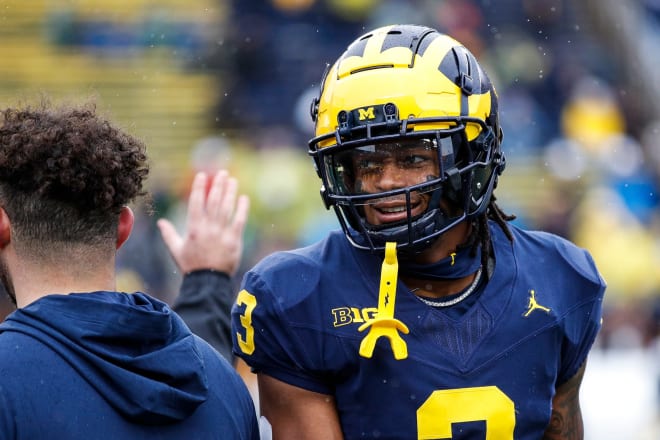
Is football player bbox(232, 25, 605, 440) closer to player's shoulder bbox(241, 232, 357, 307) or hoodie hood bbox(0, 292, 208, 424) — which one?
Result: player's shoulder bbox(241, 232, 357, 307)

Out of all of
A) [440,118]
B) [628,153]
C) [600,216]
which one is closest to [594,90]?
[628,153]

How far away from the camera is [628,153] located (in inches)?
361

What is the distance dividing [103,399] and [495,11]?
29.0 feet

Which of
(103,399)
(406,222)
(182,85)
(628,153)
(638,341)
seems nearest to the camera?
(103,399)

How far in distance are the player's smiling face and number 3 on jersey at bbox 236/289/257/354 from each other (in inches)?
12.6

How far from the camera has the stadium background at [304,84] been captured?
8.72 m

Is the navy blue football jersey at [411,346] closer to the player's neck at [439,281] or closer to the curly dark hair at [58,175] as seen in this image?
the player's neck at [439,281]

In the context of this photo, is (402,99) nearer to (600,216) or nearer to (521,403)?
(521,403)

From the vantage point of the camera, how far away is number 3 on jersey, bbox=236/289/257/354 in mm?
2393

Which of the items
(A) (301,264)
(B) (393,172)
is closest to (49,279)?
(A) (301,264)

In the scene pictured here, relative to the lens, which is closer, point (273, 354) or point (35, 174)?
point (35, 174)

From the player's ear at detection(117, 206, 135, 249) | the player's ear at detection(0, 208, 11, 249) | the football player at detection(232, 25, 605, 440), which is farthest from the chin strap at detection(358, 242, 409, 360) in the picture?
the player's ear at detection(0, 208, 11, 249)

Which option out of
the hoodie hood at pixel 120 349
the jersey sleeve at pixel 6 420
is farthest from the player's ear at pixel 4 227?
the jersey sleeve at pixel 6 420

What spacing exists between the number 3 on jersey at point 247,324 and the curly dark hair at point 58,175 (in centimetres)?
52
